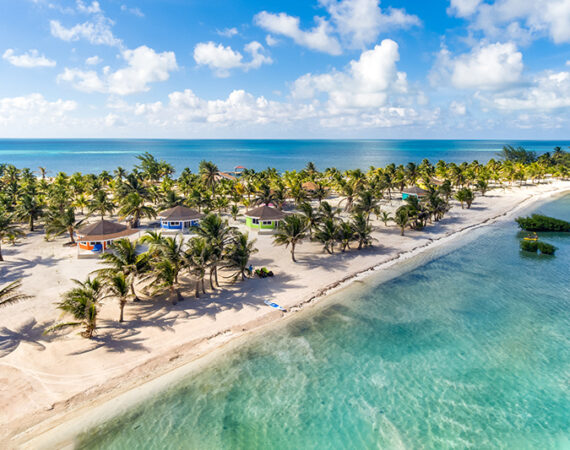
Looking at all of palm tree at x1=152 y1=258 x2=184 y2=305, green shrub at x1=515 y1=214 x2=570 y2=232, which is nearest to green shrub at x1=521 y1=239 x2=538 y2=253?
green shrub at x1=515 y1=214 x2=570 y2=232

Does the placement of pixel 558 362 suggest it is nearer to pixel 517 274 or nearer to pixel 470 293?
pixel 470 293

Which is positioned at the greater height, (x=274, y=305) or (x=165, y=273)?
(x=165, y=273)

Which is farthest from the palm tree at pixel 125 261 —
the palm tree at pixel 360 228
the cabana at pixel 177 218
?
the palm tree at pixel 360 228

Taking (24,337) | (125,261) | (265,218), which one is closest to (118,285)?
(125,261)

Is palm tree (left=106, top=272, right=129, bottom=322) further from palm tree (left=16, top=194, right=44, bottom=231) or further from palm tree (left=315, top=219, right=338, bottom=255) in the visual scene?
palm tree (left=16, top=194, right=44, bottom=231)

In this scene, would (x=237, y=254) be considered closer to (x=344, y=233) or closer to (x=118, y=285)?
(x=118, y=285)

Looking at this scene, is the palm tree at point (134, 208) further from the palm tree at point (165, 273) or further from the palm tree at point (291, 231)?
the palm tree at point (165, 273)
